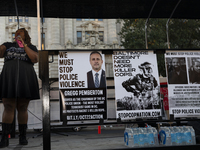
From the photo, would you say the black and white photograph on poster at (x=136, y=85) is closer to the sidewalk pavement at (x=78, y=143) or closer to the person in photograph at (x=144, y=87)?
the person in photograph at (x=144, y=87)

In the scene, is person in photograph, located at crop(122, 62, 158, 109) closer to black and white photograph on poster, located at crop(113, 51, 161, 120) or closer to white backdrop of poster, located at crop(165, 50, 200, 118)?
black and white photograph on poster, located at crop(113, 51, 161, 120)

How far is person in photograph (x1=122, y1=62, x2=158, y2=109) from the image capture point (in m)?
4.25

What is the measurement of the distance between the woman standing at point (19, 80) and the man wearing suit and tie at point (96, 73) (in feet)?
5.62

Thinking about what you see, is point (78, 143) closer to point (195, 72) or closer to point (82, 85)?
point (82, 85)

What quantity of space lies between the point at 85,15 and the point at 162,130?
3245 millimetres

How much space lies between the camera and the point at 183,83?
439 cm

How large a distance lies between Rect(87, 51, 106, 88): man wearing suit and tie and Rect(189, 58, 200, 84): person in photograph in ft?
5.16

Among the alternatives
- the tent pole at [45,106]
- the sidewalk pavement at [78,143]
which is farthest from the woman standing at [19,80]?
the tent pole at [45,106]

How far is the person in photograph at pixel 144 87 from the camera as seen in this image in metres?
4.25

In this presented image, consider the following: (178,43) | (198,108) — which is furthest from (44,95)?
(178,43)

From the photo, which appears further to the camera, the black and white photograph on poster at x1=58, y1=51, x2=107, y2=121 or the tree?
the tree

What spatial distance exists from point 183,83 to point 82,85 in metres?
1.79

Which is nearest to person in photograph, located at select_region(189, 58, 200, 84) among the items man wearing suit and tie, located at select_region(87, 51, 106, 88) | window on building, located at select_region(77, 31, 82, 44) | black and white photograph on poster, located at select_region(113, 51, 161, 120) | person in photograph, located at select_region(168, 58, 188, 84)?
person in photograph, located at select_region(168, 58, 188, 84)

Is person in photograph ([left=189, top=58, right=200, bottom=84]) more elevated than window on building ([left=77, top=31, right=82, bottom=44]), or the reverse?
window on building ([left=77, top=31, right=82, bottom=44])
